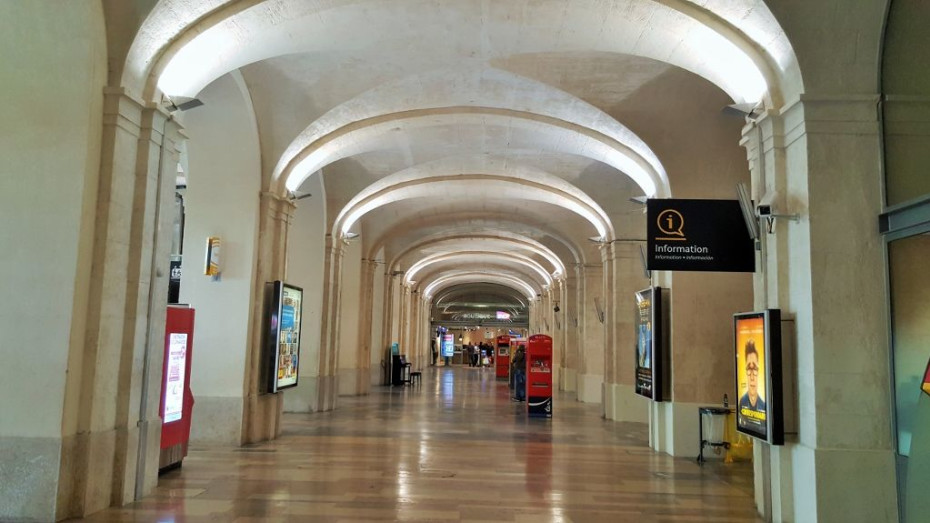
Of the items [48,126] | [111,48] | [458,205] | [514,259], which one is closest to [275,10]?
[111,48]

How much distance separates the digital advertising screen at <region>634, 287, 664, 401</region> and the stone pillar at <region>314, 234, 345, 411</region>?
639 cm

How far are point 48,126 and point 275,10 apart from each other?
2.40 meters

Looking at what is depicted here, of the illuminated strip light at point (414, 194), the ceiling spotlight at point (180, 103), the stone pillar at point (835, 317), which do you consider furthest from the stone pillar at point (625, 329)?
the ceiling spotlight at point (180, 103)

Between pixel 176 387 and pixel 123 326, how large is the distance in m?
1.68

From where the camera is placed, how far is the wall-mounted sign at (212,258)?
9016 millimetres

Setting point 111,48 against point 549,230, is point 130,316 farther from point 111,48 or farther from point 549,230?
point 549,230

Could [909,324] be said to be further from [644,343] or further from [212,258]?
[212,258]

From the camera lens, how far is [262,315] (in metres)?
9.45

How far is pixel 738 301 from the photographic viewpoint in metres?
9.25

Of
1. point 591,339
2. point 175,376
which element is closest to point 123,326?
point 175,376

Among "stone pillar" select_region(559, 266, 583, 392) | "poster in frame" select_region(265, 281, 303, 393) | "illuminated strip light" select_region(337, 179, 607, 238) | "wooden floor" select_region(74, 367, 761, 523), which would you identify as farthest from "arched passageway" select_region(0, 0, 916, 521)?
"stone pillar" select_region(559, 266, 583, 392)

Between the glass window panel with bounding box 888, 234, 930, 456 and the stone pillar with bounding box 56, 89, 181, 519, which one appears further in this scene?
the stone pillar with bounding box 56, 89, 181, 519

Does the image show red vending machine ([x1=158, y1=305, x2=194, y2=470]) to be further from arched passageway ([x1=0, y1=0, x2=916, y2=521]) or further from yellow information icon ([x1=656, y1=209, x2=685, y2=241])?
yellow information icon ([x1=656, y1=209, x2=685, y2=241])

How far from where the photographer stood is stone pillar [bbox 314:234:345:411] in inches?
534
